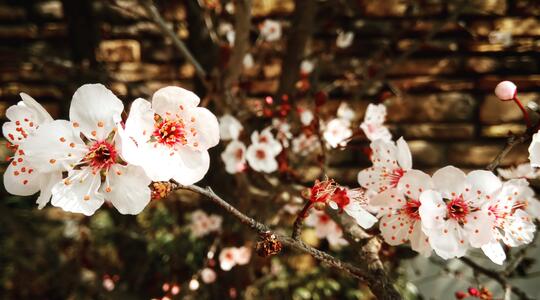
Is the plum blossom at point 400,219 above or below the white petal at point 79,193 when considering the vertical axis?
above

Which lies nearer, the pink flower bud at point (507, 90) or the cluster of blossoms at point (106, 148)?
the cluster of blossoms at point (106, 148)

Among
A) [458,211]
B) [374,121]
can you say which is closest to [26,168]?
[458,211]

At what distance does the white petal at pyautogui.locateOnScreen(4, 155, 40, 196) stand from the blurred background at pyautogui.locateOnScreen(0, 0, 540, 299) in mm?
1415

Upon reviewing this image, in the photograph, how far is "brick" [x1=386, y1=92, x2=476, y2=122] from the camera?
2664 millimetres

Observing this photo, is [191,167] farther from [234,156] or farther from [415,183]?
[234,156]

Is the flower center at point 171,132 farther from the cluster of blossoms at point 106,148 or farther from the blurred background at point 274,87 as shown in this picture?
the blurred background at point 274,87

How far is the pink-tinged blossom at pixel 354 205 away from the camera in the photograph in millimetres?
870

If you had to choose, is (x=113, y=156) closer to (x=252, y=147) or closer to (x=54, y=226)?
(x=252, y=147)

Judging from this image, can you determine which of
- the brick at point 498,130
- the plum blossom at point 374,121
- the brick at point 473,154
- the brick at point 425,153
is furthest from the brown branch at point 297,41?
the brick at point 498,130

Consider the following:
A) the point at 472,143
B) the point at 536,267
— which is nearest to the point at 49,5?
the point at 472,143

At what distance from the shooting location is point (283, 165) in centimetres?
150

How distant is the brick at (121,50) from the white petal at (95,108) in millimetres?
2195

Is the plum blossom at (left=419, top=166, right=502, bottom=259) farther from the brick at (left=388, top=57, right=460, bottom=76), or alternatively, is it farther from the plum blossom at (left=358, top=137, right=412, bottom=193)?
the brick at (left=388, top=57, right=460, bottom=76)

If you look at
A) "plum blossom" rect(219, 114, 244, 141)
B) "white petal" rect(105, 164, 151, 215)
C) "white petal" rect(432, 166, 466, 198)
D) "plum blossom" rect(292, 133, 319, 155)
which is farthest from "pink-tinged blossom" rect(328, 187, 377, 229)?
"plum blossom" rect(292, 133, 319, 155)
